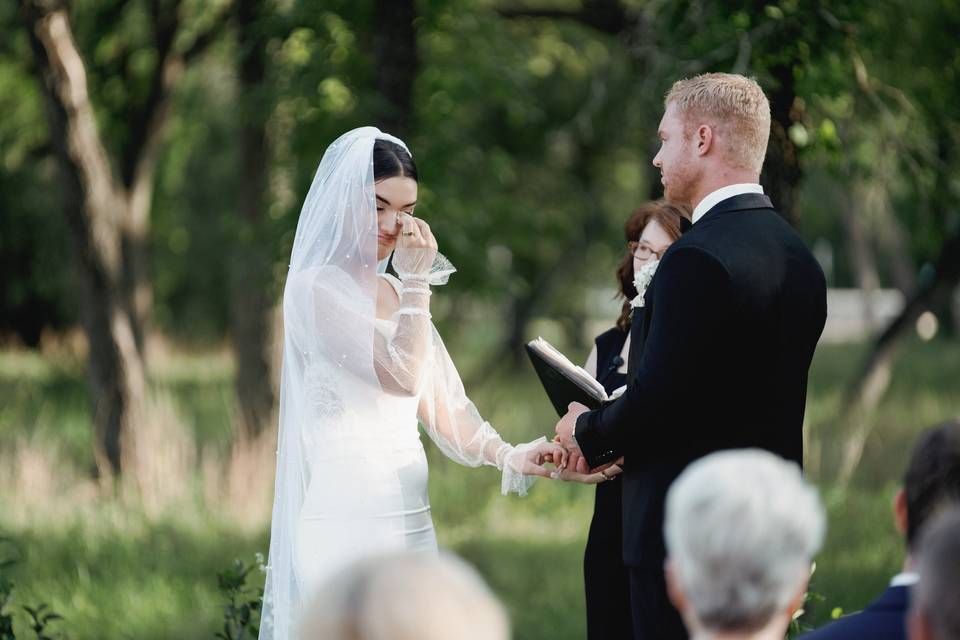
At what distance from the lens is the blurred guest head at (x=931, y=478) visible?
7.31 ft

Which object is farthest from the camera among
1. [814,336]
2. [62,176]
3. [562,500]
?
[562,500]

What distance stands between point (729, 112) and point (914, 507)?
4.72ft

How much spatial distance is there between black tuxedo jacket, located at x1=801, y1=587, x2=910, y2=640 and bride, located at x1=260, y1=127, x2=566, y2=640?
1741 mm

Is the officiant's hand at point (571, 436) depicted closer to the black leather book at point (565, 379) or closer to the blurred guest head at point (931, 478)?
the black leather book at point (565, 379)

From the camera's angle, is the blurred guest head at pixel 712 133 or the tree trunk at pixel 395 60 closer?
the blurred guest head at pixel 712 133

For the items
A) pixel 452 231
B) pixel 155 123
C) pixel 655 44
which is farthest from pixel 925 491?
pixel 155 123

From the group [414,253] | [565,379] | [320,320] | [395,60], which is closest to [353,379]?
[320,320]

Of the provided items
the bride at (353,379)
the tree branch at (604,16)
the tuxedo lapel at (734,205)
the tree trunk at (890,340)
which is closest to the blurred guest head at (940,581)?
the tuxedo lapel at (734,205)

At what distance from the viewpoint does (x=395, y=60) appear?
842cm

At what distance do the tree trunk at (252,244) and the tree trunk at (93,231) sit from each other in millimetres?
985

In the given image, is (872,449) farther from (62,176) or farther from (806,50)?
(62,176)

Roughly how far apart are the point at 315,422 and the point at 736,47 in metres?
2.62

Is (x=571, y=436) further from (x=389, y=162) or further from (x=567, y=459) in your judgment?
(x=389, y=162)

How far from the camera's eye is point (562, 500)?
10.1m
